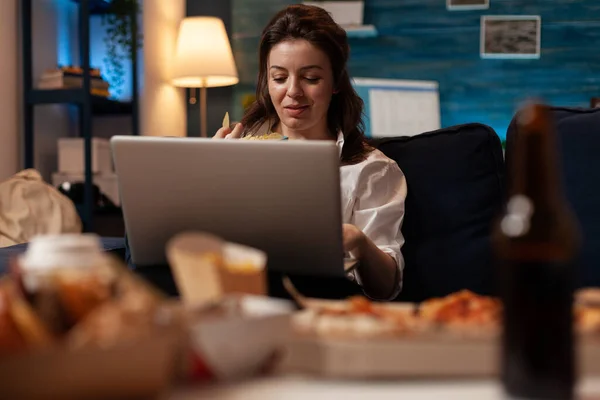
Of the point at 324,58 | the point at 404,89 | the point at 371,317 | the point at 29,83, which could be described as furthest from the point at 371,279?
the point at 404,89

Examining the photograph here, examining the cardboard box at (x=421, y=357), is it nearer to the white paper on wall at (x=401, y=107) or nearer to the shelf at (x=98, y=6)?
the shelf at (x=98, y=6)

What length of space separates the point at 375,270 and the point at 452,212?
26 centimetres

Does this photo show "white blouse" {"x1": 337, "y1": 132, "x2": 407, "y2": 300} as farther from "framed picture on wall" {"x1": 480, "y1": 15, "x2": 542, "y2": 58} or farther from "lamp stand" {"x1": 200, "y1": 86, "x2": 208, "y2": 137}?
"framed picture on wall" {"x1": 480, "y1": 15, "x2": 542, "y2": 58}

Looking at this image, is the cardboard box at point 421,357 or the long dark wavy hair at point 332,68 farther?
the long dark wavy hair at point 332,68

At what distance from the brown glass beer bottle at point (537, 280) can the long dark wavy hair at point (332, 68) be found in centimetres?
139

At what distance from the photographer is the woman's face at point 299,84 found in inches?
78.2

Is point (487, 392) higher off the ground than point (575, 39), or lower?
lower

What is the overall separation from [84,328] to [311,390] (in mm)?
161

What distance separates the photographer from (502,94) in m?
4.48

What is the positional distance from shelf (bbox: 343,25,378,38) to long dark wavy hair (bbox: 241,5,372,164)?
92.4 inches

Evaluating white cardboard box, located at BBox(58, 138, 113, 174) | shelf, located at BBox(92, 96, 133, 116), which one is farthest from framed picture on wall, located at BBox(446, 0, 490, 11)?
white cardboard box, located at BBox(58, 138, 113, 174)

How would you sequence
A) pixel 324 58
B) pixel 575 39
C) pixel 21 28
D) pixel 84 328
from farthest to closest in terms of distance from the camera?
pixel 575 39, pixel 21 28, pixel 324 58, pixel 84 328

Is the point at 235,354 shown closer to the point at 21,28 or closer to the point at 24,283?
the point at 24,283

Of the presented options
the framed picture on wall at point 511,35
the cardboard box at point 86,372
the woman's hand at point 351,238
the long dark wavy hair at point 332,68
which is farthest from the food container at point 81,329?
the framed picture on wall at point 511,35
